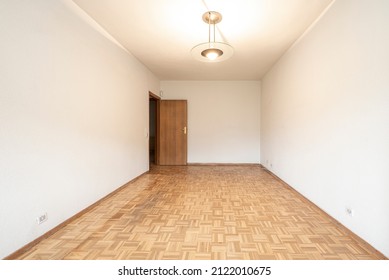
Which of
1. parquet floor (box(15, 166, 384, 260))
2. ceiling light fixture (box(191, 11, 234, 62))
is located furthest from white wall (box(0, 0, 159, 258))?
ceiling light fixture (box(191, 11, 234, 62))

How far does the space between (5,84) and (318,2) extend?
3358 millimetres

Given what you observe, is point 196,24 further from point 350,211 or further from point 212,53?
point 350,211

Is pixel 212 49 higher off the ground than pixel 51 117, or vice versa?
pixel 212 49

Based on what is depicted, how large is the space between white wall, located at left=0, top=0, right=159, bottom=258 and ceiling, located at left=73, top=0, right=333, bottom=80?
0.40m

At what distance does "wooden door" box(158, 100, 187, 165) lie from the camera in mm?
6453

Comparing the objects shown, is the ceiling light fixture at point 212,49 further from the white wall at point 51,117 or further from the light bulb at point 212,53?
the white wall at point 51,117

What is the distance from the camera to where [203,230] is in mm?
2234

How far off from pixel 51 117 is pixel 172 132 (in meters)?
4.42

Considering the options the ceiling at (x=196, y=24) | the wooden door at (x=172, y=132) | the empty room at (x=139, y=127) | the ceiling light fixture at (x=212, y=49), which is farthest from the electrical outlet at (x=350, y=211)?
the wooden door at (x=172, y=132)

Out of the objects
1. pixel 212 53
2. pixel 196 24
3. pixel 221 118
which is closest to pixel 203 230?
pixel 212 53

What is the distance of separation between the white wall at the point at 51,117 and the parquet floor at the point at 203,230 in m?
0.34

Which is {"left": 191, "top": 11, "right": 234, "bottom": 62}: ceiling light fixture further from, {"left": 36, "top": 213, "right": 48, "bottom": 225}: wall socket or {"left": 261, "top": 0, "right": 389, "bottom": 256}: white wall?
{"left": 36, "top": 213, "right": 48, "bottom": 225}: wall socket

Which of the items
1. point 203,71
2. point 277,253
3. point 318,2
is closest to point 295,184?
point 277,253

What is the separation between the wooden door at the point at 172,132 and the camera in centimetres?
645
